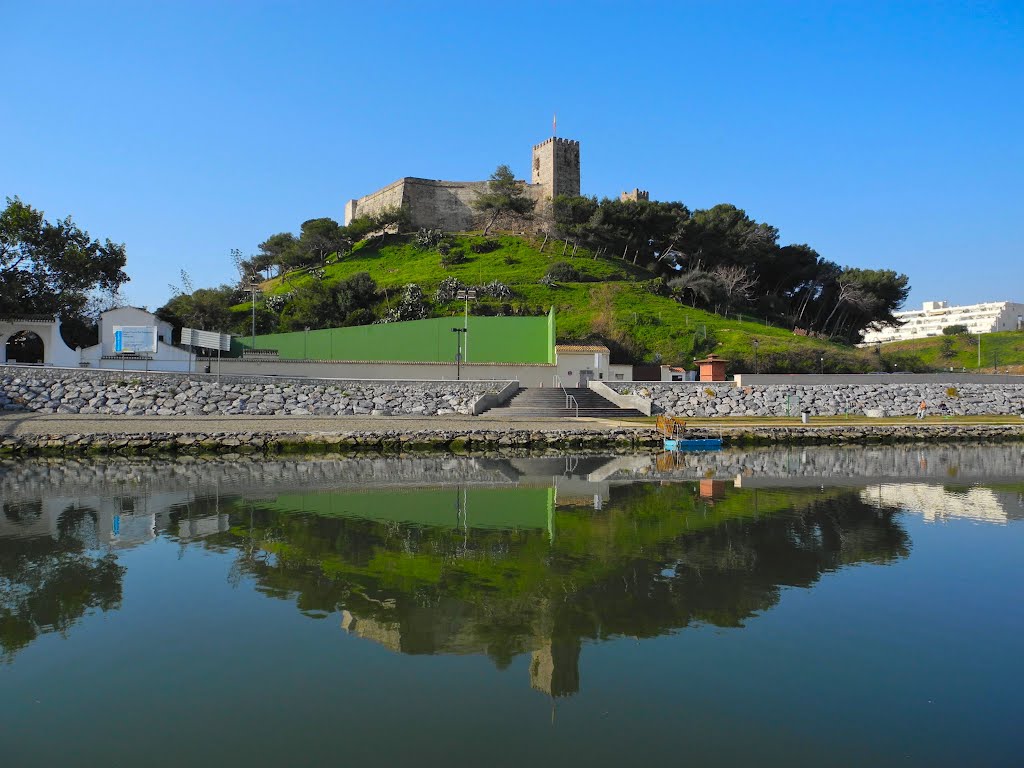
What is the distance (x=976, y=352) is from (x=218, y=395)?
57447 millimetres

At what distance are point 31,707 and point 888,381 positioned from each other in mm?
36244

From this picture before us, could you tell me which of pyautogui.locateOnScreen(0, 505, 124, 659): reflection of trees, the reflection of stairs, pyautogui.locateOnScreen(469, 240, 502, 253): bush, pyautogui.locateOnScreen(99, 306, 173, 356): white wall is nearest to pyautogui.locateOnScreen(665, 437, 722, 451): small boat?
the reflection of stairs

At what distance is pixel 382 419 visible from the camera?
27.1m

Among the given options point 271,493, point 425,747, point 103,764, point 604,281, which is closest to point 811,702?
point 425,747

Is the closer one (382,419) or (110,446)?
(110,446)

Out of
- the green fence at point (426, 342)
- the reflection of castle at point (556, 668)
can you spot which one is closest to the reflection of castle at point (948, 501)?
the reflection of castle at point (556, 668)

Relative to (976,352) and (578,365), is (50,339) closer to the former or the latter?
(578,365)

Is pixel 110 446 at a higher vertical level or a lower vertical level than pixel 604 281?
lower

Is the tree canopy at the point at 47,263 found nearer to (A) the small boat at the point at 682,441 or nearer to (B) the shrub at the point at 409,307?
(B) the shrub at the point at 409,307

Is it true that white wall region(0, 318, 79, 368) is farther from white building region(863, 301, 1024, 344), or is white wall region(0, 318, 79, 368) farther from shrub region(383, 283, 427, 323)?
white building region(863, 301, 1024, 344)

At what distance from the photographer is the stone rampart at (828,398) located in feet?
103

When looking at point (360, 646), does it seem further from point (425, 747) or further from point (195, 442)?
point (195, 442)

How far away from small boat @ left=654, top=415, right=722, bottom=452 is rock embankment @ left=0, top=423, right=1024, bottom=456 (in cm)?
35

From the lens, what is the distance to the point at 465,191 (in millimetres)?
75438
